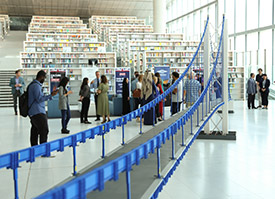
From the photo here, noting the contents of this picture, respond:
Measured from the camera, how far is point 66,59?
17938 millimetres

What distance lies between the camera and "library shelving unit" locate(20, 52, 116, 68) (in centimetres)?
1727

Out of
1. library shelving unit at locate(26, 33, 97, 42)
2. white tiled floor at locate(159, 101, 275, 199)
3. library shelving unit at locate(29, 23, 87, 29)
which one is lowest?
white tiled floor at locate(159, 101, 275, 199)

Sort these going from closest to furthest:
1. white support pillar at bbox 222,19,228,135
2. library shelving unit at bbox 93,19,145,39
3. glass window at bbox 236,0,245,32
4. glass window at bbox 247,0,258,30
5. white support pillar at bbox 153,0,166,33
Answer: white support pillar at bbox 222,19,228,135 < glass window at bbox 247,0,258,30 < glass window at bbox 236,0,245,32 < white support pillar at bbox 153,0,166,33 < library shelving unit at bbox 93,19,145,39

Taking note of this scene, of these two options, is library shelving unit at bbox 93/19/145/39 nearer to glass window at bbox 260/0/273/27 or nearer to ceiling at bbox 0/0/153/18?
ceiling at bbox 0/0/153/18

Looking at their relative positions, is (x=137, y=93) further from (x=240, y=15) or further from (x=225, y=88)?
(x=240, y=15)

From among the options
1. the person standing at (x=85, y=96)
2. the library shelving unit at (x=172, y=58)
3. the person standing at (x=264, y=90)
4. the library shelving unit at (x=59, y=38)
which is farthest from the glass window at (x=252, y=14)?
the person standing at (x=85, y=96)

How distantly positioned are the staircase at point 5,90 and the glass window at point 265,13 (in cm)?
1299

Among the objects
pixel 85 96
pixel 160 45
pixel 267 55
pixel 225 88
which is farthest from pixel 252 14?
pixel 225 88

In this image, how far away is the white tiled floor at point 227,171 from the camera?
3842mm

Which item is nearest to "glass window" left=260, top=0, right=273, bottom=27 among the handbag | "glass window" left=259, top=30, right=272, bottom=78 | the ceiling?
"glass window" left=259, top=30, right=272, bottom=78

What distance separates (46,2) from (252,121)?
24770 millimetres

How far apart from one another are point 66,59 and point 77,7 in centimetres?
1553

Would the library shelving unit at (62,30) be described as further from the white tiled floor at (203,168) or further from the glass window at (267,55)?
the white tiled floor at (203,168)

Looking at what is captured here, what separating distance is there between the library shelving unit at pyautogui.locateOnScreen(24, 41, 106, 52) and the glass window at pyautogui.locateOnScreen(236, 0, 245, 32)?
807 cm
